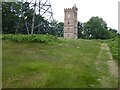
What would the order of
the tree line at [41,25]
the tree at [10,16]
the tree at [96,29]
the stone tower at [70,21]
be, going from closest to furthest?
the tree line at [41,25] < the tree at [10,16] < the tree at [96,29] < the stone tower at [70,21]

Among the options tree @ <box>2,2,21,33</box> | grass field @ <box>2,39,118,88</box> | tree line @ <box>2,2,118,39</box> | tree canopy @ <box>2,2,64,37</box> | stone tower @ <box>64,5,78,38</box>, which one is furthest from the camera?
stone tower @ <box>64,5,78,38</box>

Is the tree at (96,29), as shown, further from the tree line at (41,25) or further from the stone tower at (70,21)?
the stone tower at (70,21)

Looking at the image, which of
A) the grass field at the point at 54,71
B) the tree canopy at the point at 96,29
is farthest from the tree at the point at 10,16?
the tree canopy at the point at 96,29

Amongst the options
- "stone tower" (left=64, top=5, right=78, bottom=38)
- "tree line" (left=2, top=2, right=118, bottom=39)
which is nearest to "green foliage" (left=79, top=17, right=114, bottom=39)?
"tree line" (left=2, top=2, right=118, bottom=39)

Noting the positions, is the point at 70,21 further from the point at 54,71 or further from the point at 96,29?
the point at 54,71

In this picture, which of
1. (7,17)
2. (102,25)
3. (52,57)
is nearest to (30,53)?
(52,57)

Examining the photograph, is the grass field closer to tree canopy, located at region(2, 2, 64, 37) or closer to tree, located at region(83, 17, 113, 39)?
tree canopy, located at region(2, 2, 64, 37)

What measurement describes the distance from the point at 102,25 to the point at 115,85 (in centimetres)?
5813

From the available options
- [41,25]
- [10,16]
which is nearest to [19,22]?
[41,25]

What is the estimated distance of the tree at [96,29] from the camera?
5801 centimetres

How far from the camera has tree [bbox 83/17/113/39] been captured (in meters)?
58.0

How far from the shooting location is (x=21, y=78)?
5172mm

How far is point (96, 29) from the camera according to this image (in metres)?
60.5

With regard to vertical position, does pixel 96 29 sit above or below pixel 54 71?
above
